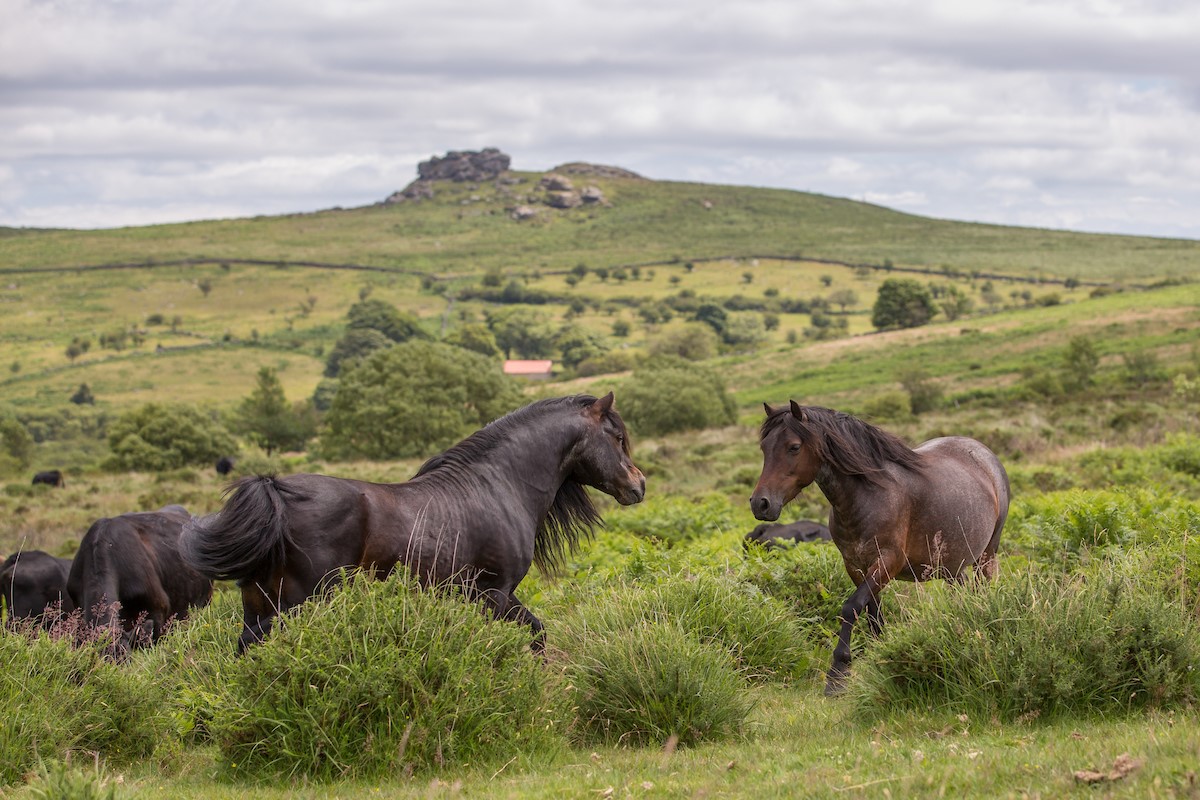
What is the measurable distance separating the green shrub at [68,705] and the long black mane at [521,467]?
8.21 ft

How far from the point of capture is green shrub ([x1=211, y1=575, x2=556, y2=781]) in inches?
247

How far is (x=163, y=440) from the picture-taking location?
56688 mm

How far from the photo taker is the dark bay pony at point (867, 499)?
8703mm

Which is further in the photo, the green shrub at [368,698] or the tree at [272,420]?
the tree at [272,420]

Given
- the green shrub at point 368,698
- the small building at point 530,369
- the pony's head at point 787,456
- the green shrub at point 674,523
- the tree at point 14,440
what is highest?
the pony's head at point 787,456

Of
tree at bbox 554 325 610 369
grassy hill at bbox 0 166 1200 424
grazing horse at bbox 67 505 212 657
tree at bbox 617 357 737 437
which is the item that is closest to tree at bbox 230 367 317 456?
tree at bbox 617 357 737 437

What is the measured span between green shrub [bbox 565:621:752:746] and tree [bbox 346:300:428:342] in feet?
378

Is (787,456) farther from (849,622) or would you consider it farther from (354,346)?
(354,346)

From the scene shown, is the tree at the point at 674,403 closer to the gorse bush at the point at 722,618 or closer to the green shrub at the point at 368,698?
the gorse bush at the point at 722,618

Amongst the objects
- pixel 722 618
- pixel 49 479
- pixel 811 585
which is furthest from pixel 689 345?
pixel 722 618

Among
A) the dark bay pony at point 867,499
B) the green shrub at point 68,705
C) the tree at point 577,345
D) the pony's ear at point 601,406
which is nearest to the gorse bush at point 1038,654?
the dark bay pony at point 867,499

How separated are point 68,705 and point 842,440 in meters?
5.68

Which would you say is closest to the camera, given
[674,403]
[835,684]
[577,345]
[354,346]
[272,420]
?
[835,684]

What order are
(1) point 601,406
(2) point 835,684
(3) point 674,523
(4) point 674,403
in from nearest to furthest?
(2) point 835,684 < (1) point 601,406 < (3) point 674,523 < (4) point 674,403
